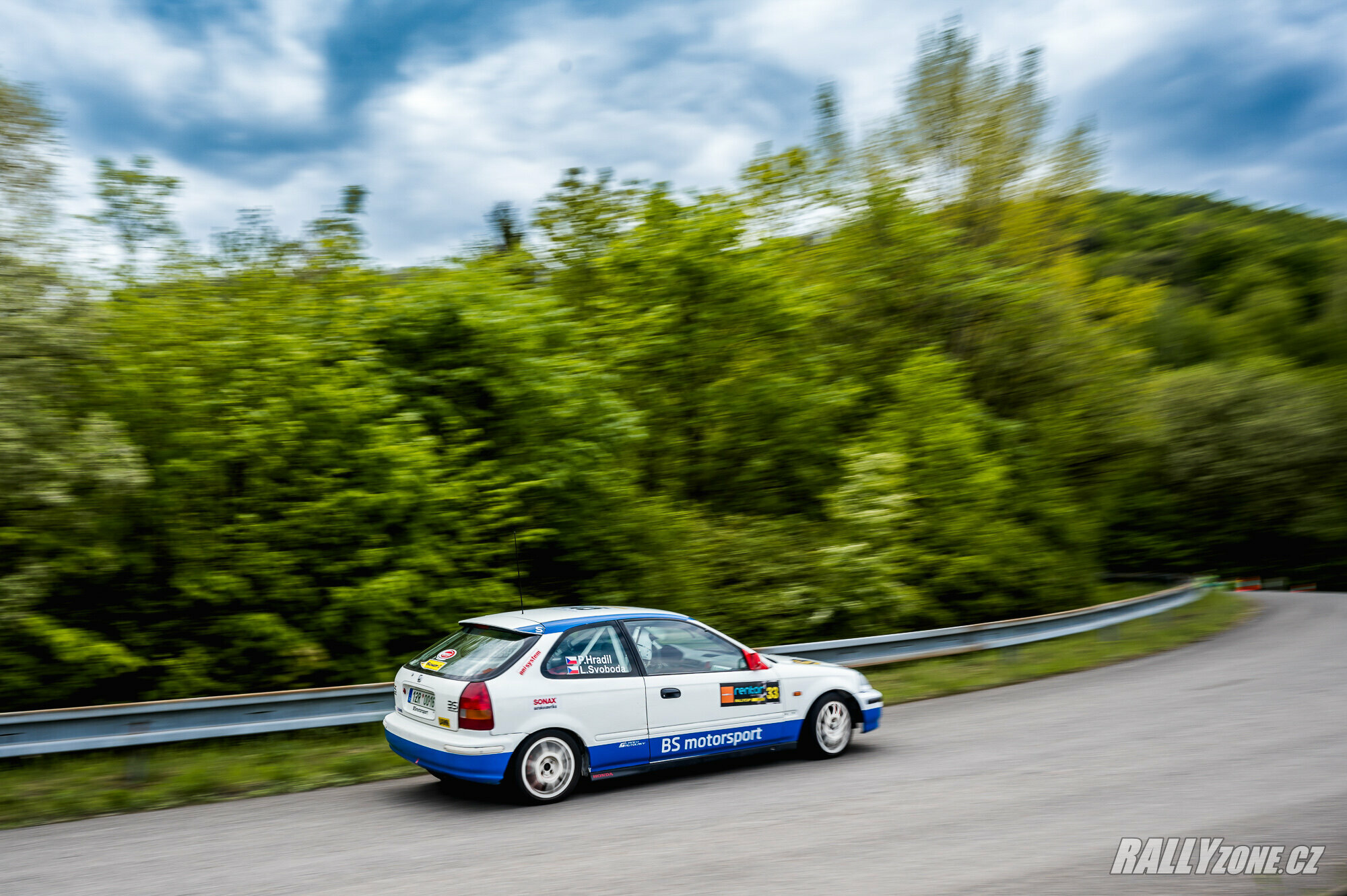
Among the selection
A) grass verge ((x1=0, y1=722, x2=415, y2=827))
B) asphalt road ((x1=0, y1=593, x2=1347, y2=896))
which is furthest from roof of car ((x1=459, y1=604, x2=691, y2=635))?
grass verge ((x1=0, y1=722, x2=415, y2=827))

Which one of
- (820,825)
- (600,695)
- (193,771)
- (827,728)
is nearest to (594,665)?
(600,695)

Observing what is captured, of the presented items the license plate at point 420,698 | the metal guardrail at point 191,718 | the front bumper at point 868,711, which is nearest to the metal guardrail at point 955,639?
the metal guardrail at point 191,718

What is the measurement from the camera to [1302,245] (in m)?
73.8

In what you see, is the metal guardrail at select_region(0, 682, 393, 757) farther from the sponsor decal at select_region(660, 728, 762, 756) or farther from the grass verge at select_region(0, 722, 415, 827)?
the sponsor decal at select_region(660, 728, 762, 756)

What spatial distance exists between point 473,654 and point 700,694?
Answer: 1.84 meters

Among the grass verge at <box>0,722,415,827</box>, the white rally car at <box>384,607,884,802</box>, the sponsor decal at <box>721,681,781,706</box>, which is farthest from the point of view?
the sponsor decal at <box>721,681,781,706</box>

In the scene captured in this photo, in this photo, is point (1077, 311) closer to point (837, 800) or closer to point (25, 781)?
point (837, 800)

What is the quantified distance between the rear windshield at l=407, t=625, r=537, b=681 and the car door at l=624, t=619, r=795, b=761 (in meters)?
1.00

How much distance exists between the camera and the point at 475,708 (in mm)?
6934

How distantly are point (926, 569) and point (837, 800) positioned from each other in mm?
9698

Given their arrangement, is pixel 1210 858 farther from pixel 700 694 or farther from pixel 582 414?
pixel 582 414

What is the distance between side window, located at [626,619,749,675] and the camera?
25.7 ft

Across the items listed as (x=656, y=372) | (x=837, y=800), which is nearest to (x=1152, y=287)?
(x=656, y=372)

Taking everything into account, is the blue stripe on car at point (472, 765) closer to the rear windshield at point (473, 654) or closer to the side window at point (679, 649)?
the rear windshield at point (473, 654)
